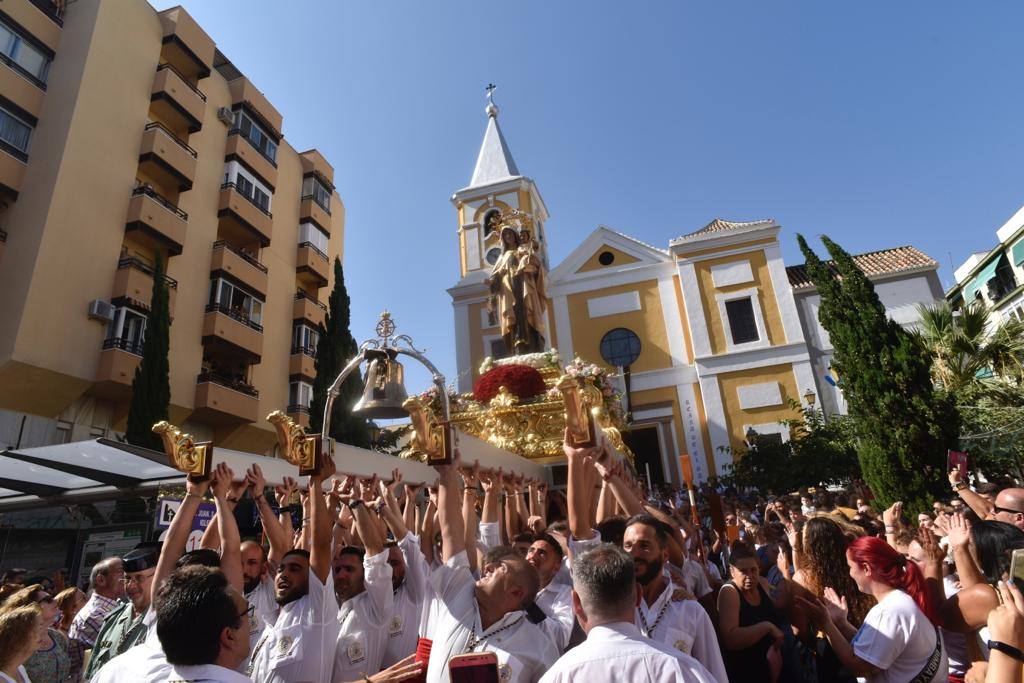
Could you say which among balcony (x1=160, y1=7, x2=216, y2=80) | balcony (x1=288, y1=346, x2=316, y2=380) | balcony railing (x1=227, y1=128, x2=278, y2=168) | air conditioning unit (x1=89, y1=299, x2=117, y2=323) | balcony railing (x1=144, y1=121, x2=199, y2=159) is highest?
balcony (x1=160, y1=7, x2=216, y2=80)

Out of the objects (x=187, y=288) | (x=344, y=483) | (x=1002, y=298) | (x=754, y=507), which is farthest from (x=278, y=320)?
(x=1002, y=298)

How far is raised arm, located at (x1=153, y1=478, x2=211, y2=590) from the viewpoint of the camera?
10.1ft

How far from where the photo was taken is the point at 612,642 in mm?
2010

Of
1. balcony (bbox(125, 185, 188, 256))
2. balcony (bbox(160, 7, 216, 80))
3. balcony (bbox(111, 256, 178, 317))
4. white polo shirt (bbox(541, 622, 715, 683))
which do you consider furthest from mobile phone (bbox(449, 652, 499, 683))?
balcony (bbox(160, 7, 216, 80))

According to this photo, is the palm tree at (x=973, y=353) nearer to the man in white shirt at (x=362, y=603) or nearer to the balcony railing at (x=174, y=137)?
the man in white shirt at (x=362, y=603)

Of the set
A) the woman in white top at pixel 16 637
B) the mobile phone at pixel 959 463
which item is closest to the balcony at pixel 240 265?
the woman in white top at pixel 16 637

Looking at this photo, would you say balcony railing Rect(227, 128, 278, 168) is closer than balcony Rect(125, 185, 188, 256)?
No

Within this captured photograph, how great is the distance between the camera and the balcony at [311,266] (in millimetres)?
25812

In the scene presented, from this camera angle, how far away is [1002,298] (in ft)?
95.0

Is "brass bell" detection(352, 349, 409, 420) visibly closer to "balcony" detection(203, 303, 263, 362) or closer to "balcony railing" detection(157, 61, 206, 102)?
"balcony" detection(203, 303, 263, 362)

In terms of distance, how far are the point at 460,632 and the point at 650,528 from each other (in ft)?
3.36

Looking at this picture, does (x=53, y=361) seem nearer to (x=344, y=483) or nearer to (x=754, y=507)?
(x=344, y=483)

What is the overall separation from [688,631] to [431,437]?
5.45 feet

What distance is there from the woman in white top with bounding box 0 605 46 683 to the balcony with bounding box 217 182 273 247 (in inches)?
848
